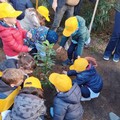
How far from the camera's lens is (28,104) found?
3549 mm

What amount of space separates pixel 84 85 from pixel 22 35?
133 cm

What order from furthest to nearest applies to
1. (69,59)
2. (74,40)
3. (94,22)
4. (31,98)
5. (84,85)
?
(94,22) → (69,59) → (74,40) → (84,85) → (31,98)

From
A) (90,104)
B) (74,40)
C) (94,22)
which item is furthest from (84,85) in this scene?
(94,22)

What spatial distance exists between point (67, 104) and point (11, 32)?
148cm

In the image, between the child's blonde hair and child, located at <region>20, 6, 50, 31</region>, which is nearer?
the child's blonde hair

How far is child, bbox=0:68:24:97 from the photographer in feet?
12.7

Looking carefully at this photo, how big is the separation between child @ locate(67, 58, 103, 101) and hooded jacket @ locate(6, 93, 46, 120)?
3.51 feet

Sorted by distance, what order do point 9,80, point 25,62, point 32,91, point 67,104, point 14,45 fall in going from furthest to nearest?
point 14,45
point 25,62
point 67,104
point 9,80
point 32,91

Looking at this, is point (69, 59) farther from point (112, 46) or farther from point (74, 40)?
point (112, 46)

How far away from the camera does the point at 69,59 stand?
5.61 metres

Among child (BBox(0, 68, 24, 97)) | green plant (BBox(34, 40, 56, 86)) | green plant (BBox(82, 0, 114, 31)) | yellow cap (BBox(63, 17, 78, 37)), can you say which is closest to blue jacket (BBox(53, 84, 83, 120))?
child (BBox(0, 68, 24, 97))

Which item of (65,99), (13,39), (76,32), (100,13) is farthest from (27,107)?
(100,13)

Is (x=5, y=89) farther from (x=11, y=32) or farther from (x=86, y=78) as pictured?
(x=86, y=78)

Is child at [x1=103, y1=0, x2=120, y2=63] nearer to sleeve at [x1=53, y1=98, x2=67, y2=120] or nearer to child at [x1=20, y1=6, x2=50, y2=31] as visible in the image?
child at [x1=20, y1=6, x2=50, y2=31]
